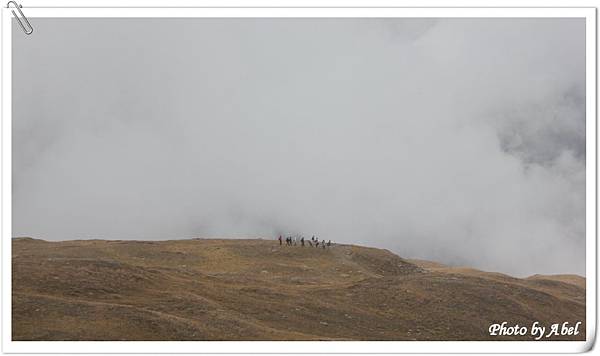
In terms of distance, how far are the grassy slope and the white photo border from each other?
16.6 inches

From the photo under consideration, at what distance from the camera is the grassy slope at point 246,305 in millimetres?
19641

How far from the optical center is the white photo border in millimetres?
18609

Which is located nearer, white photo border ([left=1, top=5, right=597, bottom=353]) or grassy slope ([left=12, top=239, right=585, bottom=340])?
white photo border ([left=1, top=5, right=597, bottom=353])

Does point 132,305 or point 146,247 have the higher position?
point 146,247

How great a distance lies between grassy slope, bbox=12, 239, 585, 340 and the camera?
19641 millimetres
